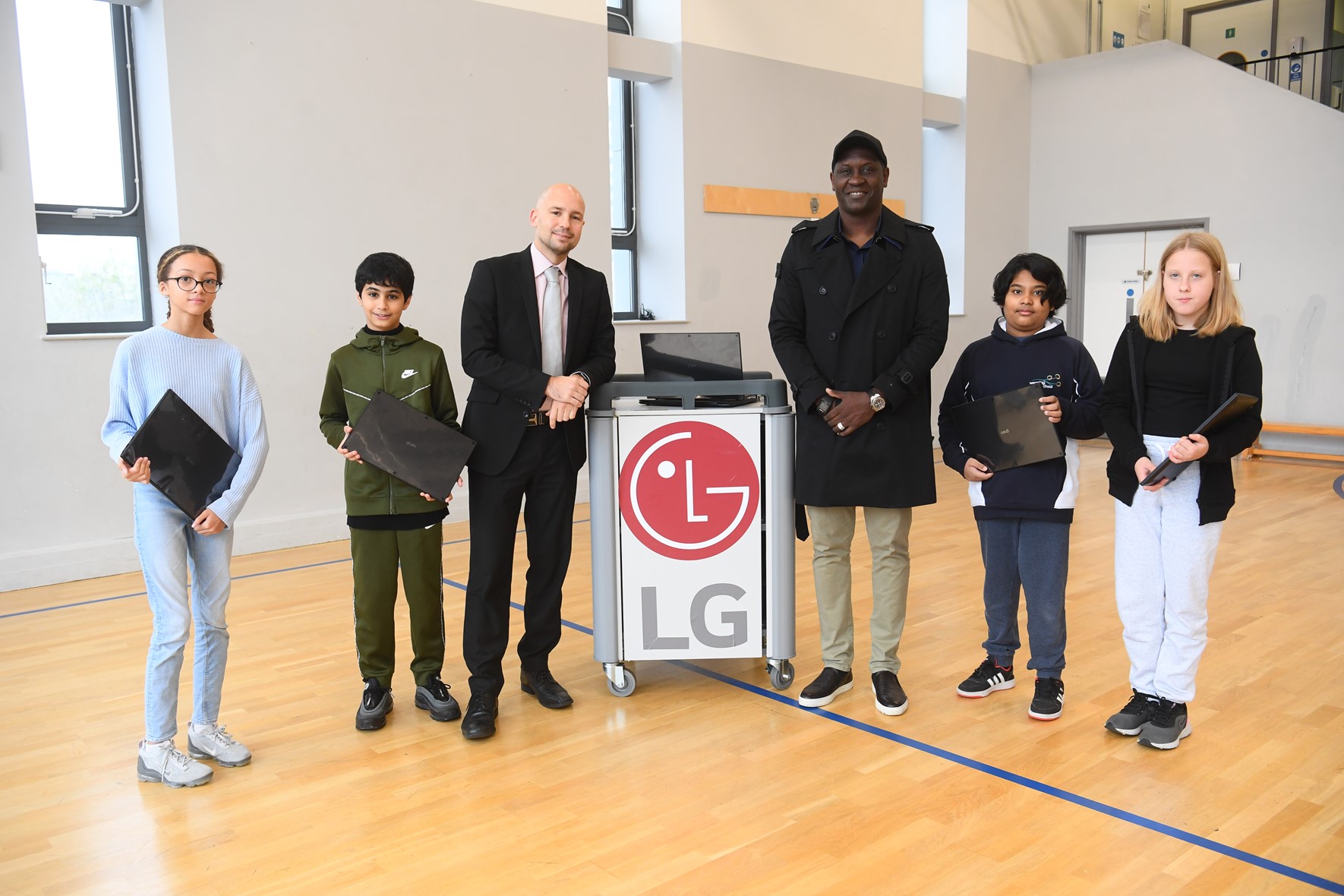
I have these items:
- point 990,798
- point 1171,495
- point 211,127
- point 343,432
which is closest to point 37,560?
point 211,127

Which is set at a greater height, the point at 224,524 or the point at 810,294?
the point at 810,294

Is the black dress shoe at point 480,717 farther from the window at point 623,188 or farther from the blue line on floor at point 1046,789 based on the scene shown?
the window at point 623,188

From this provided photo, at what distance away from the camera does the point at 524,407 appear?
2979 mm

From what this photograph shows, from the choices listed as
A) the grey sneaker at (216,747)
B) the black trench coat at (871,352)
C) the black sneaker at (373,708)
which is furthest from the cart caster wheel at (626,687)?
the grey sneaker at (216,747)

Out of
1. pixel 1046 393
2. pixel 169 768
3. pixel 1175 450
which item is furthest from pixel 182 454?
pixel 1175 450

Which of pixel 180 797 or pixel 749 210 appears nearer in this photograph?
pixel 180 797

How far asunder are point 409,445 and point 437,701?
2.62 feet

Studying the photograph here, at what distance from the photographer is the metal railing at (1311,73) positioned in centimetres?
991

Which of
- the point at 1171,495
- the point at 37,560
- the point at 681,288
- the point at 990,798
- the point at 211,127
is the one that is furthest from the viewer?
the point at 681,288

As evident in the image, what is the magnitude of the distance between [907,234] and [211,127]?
4.00 meters

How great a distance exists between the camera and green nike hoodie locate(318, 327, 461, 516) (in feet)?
9.68

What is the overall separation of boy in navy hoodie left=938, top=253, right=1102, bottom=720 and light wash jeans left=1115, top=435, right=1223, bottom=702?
0.65 feet

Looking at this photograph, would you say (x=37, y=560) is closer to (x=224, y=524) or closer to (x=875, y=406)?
(x=224, y=524)

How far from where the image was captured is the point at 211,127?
5.40 meters
